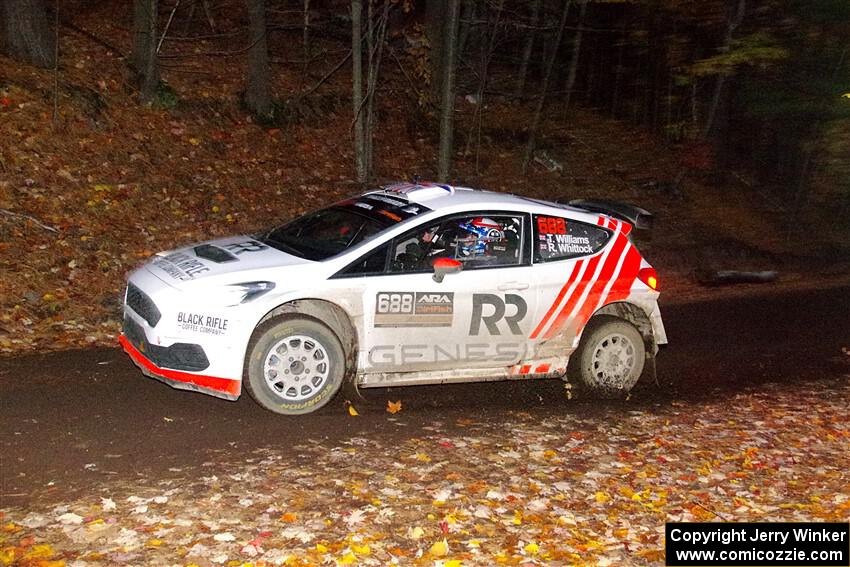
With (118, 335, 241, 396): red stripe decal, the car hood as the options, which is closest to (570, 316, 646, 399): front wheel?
the car hood

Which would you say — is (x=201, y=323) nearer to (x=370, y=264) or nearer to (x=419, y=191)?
(x=370, y=264)

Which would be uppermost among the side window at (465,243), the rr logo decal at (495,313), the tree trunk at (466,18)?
the tree trunk at (466,18)

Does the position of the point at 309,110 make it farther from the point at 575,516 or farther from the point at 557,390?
the point at 575,516

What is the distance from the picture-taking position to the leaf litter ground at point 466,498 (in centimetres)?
500

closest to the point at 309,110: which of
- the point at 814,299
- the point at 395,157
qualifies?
the point at 395,157

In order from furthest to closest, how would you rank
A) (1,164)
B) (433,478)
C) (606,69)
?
(606,69)
(1,164)
(433,478)

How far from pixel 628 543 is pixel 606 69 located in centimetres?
2406

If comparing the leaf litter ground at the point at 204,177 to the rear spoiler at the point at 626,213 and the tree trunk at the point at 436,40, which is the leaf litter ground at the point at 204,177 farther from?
the rear spoiler at the point at 626,213

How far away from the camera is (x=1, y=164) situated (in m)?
12.3

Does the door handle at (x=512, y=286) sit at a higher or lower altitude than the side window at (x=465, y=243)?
lower

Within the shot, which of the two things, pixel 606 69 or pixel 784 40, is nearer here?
pixel 784 40

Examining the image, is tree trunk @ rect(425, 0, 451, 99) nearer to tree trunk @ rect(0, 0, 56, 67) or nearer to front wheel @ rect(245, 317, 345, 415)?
tree trunk @ rect(0, 0, 56, 67)

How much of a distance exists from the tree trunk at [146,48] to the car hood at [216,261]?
316 inches

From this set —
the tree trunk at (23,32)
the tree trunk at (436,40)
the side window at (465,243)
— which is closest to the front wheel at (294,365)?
the side window at (465,243)
